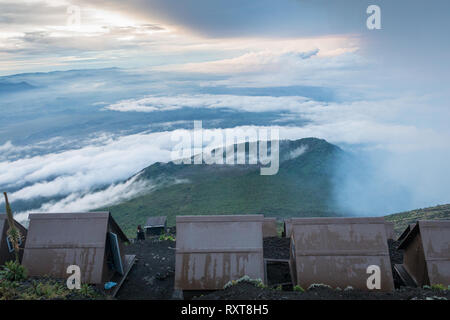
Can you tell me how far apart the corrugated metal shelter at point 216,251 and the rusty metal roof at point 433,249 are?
20.6 feet

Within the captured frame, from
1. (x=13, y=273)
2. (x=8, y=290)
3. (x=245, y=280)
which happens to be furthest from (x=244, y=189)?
(x=8, y=290)

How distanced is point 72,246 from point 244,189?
75.1 m

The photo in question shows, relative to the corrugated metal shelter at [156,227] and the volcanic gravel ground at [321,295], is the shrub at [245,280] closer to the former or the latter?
the volcanic gravel ground at [321,295]

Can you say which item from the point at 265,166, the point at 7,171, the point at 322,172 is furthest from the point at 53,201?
the point at 322,172

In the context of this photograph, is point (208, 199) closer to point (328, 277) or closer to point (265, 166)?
point (265, 166)

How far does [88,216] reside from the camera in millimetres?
16750

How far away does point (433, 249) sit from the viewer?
15.0 metres

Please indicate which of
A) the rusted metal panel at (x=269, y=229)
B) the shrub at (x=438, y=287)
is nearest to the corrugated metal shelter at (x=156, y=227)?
the rusted metal panel at (x=269, y=229)

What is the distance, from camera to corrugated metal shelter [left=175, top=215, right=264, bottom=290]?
14773 mm

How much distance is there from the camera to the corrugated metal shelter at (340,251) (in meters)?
14.4

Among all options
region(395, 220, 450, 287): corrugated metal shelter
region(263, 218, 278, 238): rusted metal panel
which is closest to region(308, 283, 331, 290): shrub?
region(395, 220, 450, 287): corrugated metal shelter

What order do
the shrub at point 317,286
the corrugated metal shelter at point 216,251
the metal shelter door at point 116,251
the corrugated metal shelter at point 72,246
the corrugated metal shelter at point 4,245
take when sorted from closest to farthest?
1. the shrub at point 317,286
2. the corrugated metal shelter at point 216,251
3. the corrugated metal shelter at point 72,246
4. the metal shelter door at point 116,251
5. the corrugated metal shelter at point 4,245

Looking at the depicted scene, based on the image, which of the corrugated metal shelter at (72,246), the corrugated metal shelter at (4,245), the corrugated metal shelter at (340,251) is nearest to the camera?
the corrugated metal shelter at (340,251)

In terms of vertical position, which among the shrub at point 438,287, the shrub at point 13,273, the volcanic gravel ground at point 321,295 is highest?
the shrub at point 13,273
